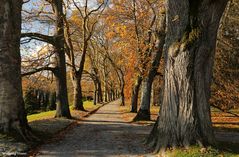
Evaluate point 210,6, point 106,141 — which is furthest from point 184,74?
point 106,141

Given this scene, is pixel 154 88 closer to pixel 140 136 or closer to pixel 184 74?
pixel 140 136

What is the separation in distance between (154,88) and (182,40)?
40.6 m

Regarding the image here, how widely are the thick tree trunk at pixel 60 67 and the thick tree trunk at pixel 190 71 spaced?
13.4 m

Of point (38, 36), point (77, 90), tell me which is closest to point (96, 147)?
point (38, 36)

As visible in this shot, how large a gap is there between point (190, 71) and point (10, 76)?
611 cm

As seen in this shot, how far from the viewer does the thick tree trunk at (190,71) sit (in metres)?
10.7

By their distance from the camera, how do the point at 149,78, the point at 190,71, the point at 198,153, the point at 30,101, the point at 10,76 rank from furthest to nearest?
1. the point at 30,101
2. the point at 149,78
3. the point at 10,76
4. the point at 190,71
5. the point at 198,153

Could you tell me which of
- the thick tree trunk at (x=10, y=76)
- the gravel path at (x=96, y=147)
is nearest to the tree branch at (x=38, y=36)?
the thick tree trunk at (x=10, y=76)

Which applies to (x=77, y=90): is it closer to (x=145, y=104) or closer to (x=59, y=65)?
(x=59, y=65)

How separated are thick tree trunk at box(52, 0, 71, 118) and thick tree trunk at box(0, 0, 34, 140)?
1000 centimetres

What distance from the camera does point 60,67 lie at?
23.8 meters

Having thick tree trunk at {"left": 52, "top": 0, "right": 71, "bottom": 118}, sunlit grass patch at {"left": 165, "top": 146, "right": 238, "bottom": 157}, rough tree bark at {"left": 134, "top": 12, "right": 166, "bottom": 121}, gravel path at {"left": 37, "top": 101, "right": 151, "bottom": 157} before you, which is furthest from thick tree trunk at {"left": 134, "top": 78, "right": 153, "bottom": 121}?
sunlit grass patch at {"left": 165, "top": 146, "right": 238, "bottom": 157}

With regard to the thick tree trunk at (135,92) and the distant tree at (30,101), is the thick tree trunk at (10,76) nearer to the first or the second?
the thick tree trunk at (135,92)

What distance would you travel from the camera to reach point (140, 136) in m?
15.2
